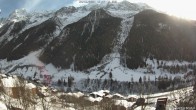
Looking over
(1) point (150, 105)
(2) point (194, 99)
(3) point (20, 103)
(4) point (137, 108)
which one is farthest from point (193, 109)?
(4) point (137, 108)

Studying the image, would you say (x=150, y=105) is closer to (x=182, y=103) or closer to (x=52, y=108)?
(x=52, y=108)

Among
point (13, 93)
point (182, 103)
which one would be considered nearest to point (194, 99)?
point (182, 103)

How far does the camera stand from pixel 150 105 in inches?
3706

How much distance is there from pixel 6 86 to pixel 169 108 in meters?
32.1

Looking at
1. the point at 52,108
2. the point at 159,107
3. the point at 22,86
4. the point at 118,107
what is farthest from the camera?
the point at 118,107

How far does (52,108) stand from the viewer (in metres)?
73.7

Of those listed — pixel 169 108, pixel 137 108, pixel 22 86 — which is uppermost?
pixel 22 86

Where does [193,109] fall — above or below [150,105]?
above

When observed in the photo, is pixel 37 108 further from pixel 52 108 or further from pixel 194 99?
pixel 194 99

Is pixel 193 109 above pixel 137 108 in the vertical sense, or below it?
above

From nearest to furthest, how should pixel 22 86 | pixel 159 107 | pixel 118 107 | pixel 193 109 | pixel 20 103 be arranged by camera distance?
pixel 159 107, pixel 193 109, pixel 20 103, pixel 22 86, pixel 118 107

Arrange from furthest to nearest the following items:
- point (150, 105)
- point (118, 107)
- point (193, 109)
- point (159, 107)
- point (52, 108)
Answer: point (150, 105) < point (118, 107) < point (52, 108) < point (193, 109) < point (159, 107)

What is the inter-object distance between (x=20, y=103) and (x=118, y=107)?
126 feet

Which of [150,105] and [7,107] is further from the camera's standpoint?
[150,105]
